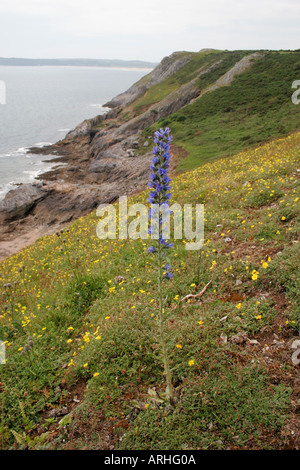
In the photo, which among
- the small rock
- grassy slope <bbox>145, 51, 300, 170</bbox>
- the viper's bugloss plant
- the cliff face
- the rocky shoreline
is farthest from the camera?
the cliff face

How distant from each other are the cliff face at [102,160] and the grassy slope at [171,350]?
20.3 meters

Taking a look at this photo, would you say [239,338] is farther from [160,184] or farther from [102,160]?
[102,160]

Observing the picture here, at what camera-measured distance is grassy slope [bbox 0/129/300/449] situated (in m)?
3.97

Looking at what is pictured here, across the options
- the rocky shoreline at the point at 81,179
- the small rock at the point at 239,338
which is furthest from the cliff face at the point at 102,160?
the small rock at the point at 239,338

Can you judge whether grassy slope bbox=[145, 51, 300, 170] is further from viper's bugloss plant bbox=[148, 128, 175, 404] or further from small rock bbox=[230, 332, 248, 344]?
viper's bugloss plant bbox=[148, 128, 175, 404]

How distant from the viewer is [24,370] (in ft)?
18.1

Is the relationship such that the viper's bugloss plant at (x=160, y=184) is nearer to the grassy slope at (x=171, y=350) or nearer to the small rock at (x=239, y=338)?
the grassy slope at (x=171, y=350)

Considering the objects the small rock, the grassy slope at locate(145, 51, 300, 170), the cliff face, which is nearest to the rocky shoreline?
the cliff face

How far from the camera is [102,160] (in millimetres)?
44188

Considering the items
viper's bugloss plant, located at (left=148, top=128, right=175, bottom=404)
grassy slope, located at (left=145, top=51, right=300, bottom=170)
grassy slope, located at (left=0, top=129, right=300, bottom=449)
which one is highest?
grassy slope, located at (left=145, top=51, right=300, bottom=170)

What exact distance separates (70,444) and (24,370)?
200cm

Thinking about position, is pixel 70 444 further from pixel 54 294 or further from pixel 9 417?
pixel 54 294

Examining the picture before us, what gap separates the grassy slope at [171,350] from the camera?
3.97 metres

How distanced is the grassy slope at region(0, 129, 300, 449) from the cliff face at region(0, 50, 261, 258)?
66.7ft
